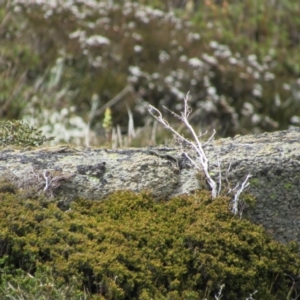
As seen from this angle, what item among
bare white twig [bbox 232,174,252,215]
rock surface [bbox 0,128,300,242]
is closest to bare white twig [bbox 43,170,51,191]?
rock surface [bbox 0,128,300,242]

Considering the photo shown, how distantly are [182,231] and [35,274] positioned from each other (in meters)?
0.64

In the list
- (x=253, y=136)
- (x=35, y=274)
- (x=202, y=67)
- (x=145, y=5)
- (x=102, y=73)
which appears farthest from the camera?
(x=145, y=5)

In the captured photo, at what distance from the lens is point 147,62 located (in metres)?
11.3

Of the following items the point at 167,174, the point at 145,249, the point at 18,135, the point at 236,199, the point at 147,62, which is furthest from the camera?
the point at 147,62

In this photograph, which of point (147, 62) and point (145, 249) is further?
point (147, 62)

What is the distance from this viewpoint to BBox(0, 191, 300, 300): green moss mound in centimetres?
273

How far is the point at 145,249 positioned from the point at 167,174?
48 cm

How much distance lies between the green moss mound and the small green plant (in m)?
0.92

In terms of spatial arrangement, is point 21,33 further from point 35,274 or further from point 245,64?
point 35,274

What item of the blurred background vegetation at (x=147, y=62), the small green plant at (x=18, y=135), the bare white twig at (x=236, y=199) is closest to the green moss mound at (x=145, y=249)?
the bare white twig at (x=236, y=199)

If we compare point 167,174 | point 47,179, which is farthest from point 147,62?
point 47,179

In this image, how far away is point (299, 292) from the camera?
10.0 ft

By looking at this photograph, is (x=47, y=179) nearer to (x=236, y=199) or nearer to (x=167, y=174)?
(x=167, y=174)

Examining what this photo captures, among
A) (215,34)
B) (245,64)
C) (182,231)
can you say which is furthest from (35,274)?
(215,34)
